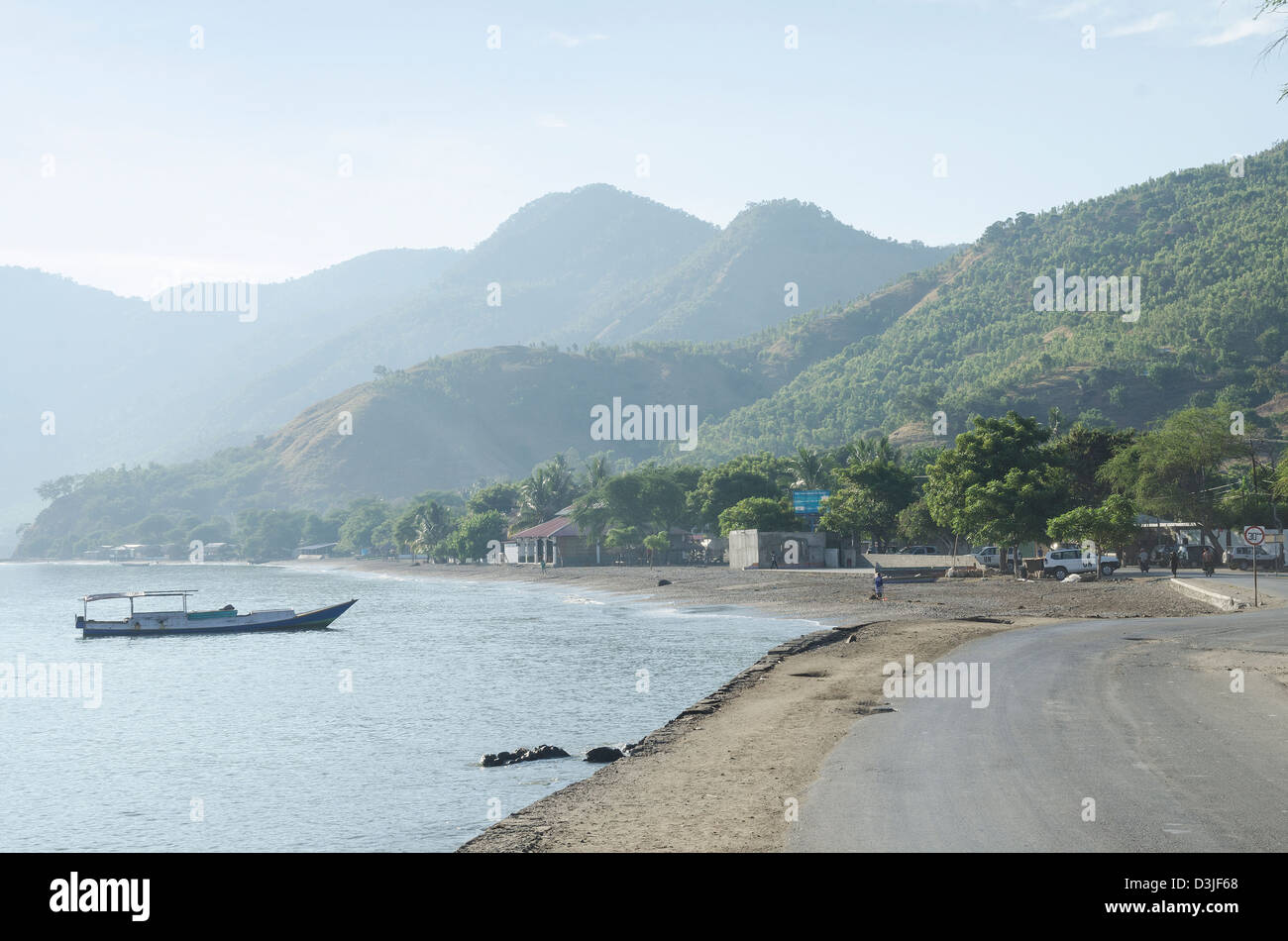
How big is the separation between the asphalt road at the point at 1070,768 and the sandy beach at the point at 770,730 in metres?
0.86

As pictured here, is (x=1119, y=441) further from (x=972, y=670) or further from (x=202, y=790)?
(x=202, y=790)

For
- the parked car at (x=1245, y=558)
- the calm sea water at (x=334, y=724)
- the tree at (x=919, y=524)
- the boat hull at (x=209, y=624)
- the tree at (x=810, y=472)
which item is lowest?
the boat hull at (x=209, y=624)

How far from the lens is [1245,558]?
7962cm

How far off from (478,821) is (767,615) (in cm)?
4344

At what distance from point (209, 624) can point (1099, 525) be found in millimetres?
57335

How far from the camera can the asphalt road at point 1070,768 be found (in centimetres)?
1209

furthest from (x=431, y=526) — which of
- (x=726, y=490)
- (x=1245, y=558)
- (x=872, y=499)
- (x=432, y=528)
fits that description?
(x=1245, y=558)

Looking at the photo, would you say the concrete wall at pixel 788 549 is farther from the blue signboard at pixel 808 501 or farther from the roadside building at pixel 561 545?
the roadside building at pixel 561 545

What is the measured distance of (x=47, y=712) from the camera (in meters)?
37.4

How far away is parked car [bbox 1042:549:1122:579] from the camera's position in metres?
69.2

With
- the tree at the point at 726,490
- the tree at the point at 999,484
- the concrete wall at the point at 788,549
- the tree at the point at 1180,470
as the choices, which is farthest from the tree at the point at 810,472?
the tree at the point at 999,484

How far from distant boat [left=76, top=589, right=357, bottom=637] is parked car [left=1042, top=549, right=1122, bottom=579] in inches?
1810

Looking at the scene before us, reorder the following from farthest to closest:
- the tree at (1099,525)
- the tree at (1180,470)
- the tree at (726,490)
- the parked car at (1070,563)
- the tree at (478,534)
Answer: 1. the tree at (478,534)
2. the tree at (726,490)
3. the tree at (1180,470)
4. the parked car at (1070,563)
5. the tree at (1099,525)
